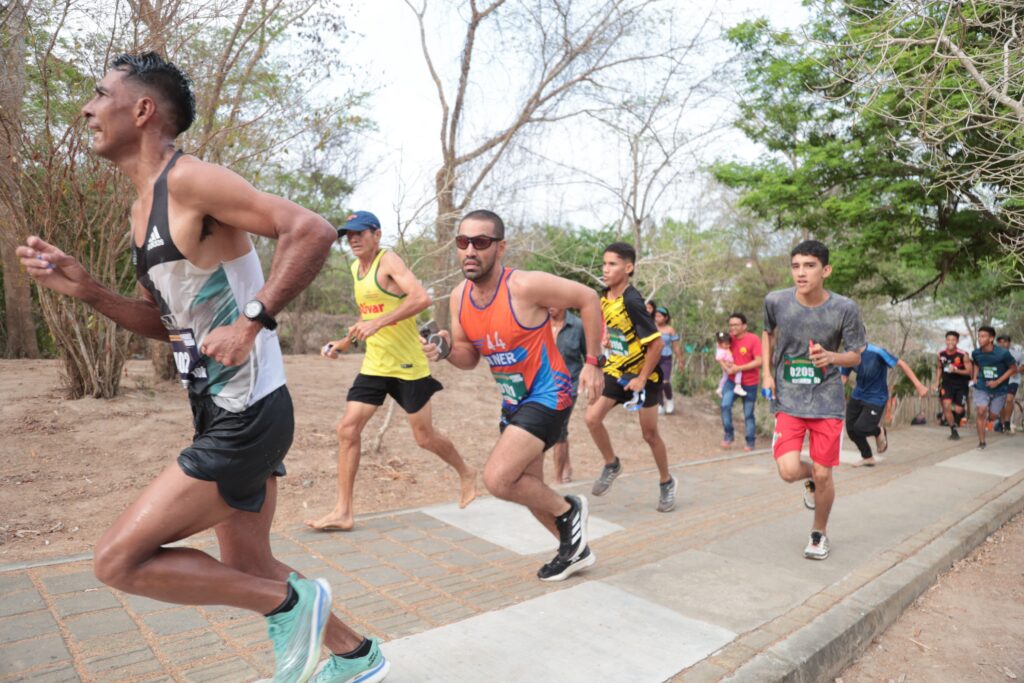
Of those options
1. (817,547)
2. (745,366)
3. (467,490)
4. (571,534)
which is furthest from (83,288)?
(745,366)

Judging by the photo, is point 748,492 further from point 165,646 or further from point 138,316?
point 138,316

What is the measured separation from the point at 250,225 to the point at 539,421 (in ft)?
6.85

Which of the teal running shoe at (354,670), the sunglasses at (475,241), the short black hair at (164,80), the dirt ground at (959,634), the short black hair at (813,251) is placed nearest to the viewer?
the short black hair at (164,80)

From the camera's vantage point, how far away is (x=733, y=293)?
23.1 metres

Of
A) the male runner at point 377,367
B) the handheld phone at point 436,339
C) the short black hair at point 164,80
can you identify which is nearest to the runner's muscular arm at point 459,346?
the handheld phone at point 436,339

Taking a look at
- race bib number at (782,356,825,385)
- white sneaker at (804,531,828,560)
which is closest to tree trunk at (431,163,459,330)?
race bib number at (782,356,825,385)

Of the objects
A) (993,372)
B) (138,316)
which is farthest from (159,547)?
(993,372)

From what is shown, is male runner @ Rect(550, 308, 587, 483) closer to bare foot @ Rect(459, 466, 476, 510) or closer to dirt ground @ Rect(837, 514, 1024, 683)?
bare foot @ Rect(459, 466, 476, 510)

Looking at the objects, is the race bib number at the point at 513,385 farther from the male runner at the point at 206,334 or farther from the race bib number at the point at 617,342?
the race bib number at the point at 617,342

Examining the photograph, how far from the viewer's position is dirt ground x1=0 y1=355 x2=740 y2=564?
4.88 meters

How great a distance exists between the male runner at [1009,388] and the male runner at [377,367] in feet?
37.0

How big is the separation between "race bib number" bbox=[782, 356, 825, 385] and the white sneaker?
104 cm

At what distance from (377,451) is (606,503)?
264 centimetres

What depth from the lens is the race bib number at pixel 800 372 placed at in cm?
476
